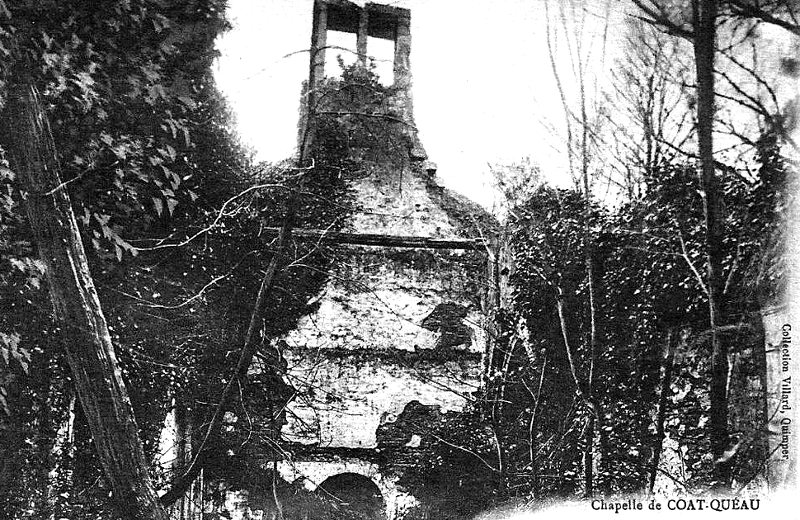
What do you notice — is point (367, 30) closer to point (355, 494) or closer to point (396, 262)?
point (396, 262)

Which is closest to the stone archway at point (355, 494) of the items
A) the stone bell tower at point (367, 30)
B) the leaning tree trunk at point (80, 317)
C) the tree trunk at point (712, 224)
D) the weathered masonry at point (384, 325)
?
the weathered masonry at point (384, 325)

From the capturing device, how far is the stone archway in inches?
126

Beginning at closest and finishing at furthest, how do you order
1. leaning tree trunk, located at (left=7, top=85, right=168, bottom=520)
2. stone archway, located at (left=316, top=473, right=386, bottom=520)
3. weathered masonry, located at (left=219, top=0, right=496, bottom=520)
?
leaning tree trunk, located at (left=7, top=85, right=168, bottom=520), stone archway, located at (left=316, top=473, right=386, bottom=520), weathered masonry, located at (left=219, top=0, right=496, bottom=520)

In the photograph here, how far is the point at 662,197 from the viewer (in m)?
3.22

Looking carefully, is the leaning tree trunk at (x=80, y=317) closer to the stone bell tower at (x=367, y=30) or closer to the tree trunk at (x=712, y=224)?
the stone bell tower at (x=367, y=30)

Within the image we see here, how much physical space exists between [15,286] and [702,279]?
3.12 meters

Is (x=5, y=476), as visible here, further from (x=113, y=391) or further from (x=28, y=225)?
(x=28, y=225)

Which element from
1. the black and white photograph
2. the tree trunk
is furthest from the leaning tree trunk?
the tree trunk

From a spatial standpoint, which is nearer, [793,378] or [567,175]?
[793,378]

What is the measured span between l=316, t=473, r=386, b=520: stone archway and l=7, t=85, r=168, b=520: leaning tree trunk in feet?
2.52

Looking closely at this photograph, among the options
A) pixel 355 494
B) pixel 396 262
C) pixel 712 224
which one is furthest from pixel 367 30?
pixel 355 494

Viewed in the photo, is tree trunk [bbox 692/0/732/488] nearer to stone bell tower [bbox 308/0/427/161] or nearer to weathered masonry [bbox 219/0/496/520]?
weathered masonry [bbox 219/0/496/520]

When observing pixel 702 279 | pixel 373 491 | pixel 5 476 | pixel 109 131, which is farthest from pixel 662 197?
pixel 5 476

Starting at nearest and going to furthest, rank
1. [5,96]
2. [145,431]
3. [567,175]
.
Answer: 1. [5,96]
2. [145,431]
3. [567,175]
